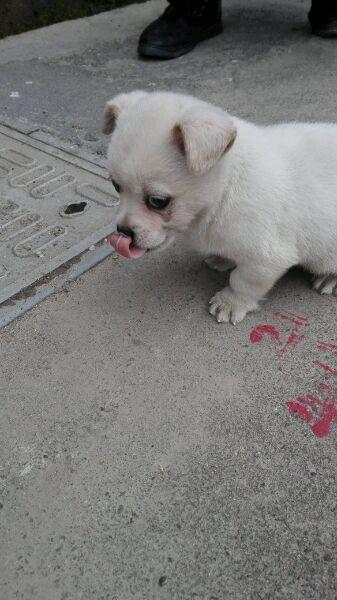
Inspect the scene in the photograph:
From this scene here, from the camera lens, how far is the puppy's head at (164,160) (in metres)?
1.79

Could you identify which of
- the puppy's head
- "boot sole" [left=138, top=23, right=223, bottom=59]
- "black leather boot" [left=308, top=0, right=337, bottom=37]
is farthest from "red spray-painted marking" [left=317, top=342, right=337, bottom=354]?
"black leather boot" [left=308, top=0, right=337, bottom=37]

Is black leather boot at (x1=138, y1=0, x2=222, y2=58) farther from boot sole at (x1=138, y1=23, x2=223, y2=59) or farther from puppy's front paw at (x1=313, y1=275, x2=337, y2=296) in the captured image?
puppy's front paw at (x1=313, y1=275, x2=337, y2=296)

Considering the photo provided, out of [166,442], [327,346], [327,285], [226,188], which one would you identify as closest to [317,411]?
[327,346]

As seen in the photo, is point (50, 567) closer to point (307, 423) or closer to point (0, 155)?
point (307, 423)

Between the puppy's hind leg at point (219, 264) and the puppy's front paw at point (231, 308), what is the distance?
295 millimetres

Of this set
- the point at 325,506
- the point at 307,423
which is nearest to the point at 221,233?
the point at 307,423

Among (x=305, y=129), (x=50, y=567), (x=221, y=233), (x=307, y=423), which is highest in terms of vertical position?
(x=305, y=129)

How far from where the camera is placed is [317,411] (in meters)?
2.00

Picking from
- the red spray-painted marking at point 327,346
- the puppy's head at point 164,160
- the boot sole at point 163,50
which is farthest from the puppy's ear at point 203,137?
the boot sole at point 163,50

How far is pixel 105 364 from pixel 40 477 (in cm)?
55

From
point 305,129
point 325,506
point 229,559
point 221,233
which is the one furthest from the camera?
point 305,129

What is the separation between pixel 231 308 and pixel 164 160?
0.81 m

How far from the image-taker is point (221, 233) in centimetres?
214

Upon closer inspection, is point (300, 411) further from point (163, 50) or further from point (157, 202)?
point (163, 50)
